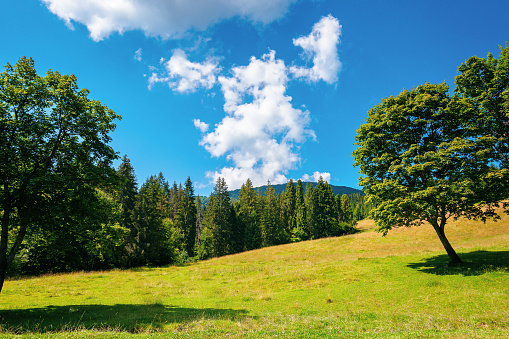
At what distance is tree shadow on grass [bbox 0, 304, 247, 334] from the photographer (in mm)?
10766

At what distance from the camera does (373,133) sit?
2147 cm

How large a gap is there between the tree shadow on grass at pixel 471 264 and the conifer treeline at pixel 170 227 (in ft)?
80.7

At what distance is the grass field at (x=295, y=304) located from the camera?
950 centimetres

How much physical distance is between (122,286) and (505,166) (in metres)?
35.6

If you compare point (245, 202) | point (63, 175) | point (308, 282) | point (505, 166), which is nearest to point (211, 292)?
point (308, 282)

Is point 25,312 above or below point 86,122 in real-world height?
below

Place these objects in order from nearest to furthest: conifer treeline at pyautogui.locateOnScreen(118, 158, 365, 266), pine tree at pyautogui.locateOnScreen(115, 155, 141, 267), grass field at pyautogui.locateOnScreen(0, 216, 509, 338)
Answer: grass field at pyautogui.locateOnScreen(0, 216, 509, 338), pine tree at pyautogui.locateOnScreen(115, 155, 141, 267), conifer treeline at pyautogui.locateOnScreen(118, 158, 365, 266)

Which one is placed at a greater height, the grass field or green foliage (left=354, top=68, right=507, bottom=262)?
green foliage (left=354, top=68, right=507, bottom=262)

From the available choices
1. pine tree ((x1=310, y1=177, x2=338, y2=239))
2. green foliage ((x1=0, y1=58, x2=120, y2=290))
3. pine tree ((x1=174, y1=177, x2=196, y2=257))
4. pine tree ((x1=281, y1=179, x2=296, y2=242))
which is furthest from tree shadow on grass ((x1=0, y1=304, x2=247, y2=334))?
pine tree ((x1=281, y1=179, x2=296, y2=242))

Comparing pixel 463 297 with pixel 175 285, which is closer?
pixel 463 297

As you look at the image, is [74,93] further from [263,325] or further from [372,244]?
[372,244]

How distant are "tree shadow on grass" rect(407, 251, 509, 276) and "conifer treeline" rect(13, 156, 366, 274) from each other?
2460 cm

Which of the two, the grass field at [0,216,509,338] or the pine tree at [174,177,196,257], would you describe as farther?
the pine tree at [174,177,196,257]

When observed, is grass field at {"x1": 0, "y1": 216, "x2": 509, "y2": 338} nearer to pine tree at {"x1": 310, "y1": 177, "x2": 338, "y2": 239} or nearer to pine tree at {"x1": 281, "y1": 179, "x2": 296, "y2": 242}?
pine tree at {"x1": 310, "y1": 177, "x2": 338, "y2": 239}
